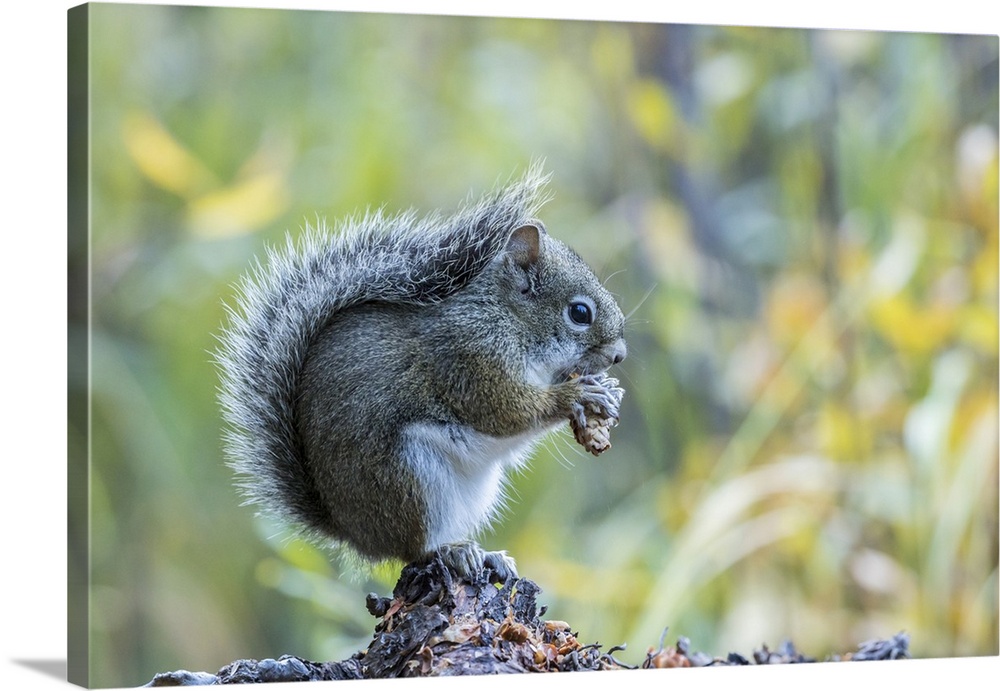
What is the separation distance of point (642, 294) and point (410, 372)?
3.03 feet

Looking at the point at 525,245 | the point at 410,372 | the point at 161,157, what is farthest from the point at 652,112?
the point at 161,157

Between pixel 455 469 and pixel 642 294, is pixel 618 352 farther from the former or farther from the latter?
pixel 455 469

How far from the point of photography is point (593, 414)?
391 centimetres

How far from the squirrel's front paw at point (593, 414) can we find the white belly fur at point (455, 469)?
4.6 inches

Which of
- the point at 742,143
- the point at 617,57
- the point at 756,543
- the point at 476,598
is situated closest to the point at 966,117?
the point at 742,143

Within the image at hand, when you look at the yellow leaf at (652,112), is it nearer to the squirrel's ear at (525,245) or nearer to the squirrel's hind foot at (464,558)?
the squirrel's ear at (525,245)

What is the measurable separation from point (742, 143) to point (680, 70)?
30 centimetres

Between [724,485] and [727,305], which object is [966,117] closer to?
[727,305]

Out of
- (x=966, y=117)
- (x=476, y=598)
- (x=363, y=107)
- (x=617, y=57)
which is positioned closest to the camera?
(x=476, y=598)

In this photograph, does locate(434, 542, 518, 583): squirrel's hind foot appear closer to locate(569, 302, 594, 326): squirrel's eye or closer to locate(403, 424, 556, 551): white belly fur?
locate(403, 424, 556, 551): white belly fur

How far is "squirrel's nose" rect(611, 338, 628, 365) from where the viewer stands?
13.2ft

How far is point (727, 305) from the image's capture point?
15.0 ft

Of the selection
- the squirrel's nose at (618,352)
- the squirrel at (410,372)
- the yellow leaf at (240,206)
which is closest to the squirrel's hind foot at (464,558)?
the squirrel at (410,372)

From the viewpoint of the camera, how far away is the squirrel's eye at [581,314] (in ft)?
13.2
